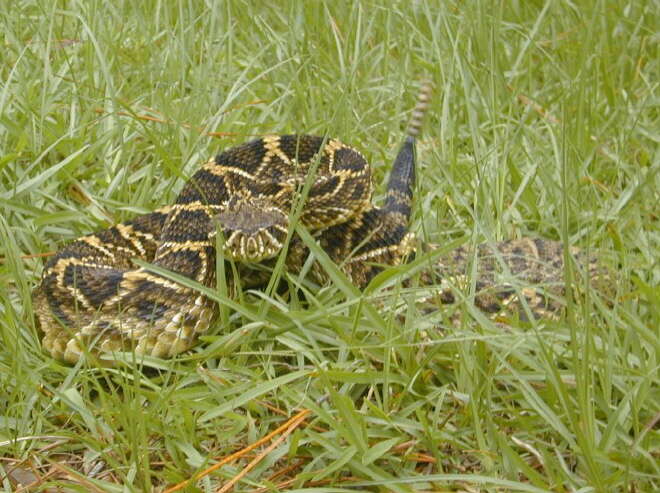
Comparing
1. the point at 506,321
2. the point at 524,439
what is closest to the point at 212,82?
the point at 506,321

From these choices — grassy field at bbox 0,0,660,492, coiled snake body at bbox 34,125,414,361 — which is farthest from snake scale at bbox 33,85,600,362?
grassy field at bbox 0,0,660,492

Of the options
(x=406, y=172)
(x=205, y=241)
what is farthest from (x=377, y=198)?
(x=205, y=241)

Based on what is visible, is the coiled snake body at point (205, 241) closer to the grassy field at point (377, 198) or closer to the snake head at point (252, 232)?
the snake head at point (252, 232)

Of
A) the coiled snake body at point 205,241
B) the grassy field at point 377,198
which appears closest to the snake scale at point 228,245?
the coiled snake body at point 205,241

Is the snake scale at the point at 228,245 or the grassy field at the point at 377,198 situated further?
the snake scale at the point at 228,245

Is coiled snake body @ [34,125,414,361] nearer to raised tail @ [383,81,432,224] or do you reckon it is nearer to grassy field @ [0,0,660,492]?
raised tail @ [383,81,432,224]

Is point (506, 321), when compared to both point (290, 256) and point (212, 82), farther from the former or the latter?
point (212, 82)
